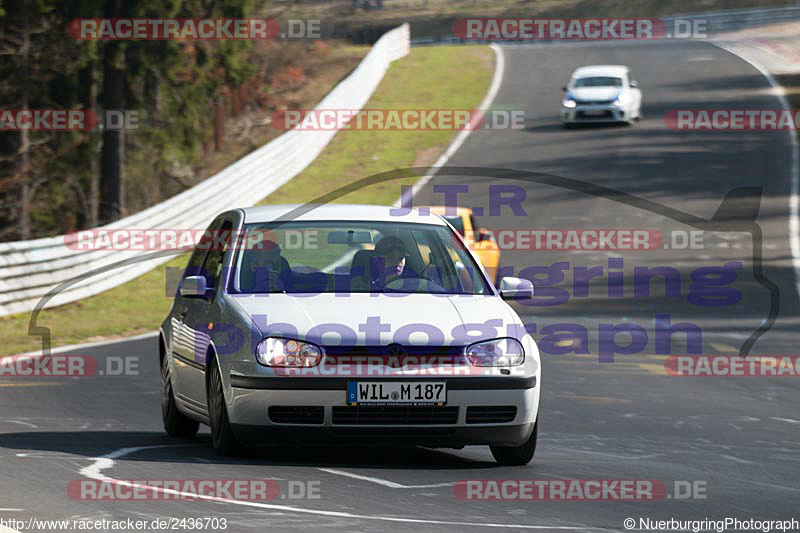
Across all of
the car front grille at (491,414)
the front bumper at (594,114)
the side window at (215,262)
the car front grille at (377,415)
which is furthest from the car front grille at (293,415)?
the front bumper at (594,114)

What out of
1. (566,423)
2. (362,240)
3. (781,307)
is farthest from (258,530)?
(781,307)

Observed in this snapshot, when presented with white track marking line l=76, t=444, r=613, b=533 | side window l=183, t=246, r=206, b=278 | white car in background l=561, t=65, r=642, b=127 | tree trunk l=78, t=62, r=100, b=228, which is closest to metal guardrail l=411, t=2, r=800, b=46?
white car in background l=561, t=65, r=642, b=127

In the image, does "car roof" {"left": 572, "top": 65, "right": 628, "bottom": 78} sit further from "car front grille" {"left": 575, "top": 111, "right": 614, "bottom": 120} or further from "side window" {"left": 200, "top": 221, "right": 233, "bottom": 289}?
"side window" {"left": 200, "top": 221, "right": 233, "bottom": 289}

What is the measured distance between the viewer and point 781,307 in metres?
21.4

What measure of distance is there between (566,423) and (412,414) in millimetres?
3258

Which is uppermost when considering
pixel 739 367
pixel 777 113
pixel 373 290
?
pixel 777 113

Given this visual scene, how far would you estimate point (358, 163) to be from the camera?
36.4m

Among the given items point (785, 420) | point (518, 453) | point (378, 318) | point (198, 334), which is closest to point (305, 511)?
point (378, 318)

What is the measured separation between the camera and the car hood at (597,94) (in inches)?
1587

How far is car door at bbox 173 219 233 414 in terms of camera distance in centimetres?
906

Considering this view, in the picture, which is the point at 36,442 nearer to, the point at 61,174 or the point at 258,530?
the point at 258,530

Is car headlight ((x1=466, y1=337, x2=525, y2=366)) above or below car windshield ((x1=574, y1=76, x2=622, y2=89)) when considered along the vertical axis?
below

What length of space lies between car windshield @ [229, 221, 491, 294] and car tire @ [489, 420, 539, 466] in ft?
3.48

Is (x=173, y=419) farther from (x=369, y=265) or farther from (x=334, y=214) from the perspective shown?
(x=369, y=265)
